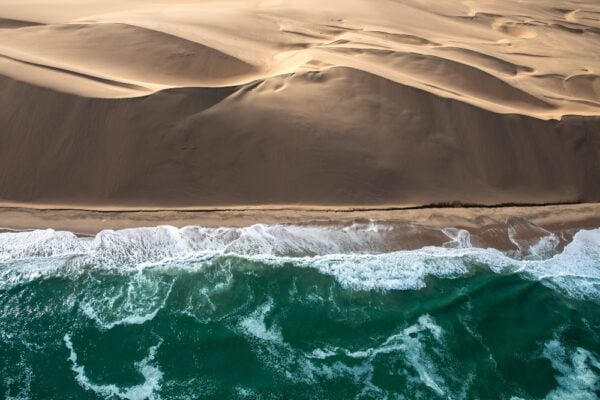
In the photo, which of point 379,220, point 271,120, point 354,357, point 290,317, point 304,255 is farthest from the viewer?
point 271,120

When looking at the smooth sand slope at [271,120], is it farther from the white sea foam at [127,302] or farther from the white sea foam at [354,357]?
the white sea foam at [354,357]

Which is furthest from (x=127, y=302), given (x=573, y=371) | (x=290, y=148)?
(x=573, y=371)

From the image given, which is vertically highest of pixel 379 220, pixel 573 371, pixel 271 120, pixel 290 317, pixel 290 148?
pixel 271 120

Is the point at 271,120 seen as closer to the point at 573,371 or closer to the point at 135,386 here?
the point at 135,386

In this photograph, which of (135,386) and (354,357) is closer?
(135,386)

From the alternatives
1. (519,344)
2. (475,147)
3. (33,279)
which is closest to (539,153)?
(475,147)

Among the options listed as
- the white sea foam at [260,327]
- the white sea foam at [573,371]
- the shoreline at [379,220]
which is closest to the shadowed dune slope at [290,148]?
the shoreline at [379,220]
